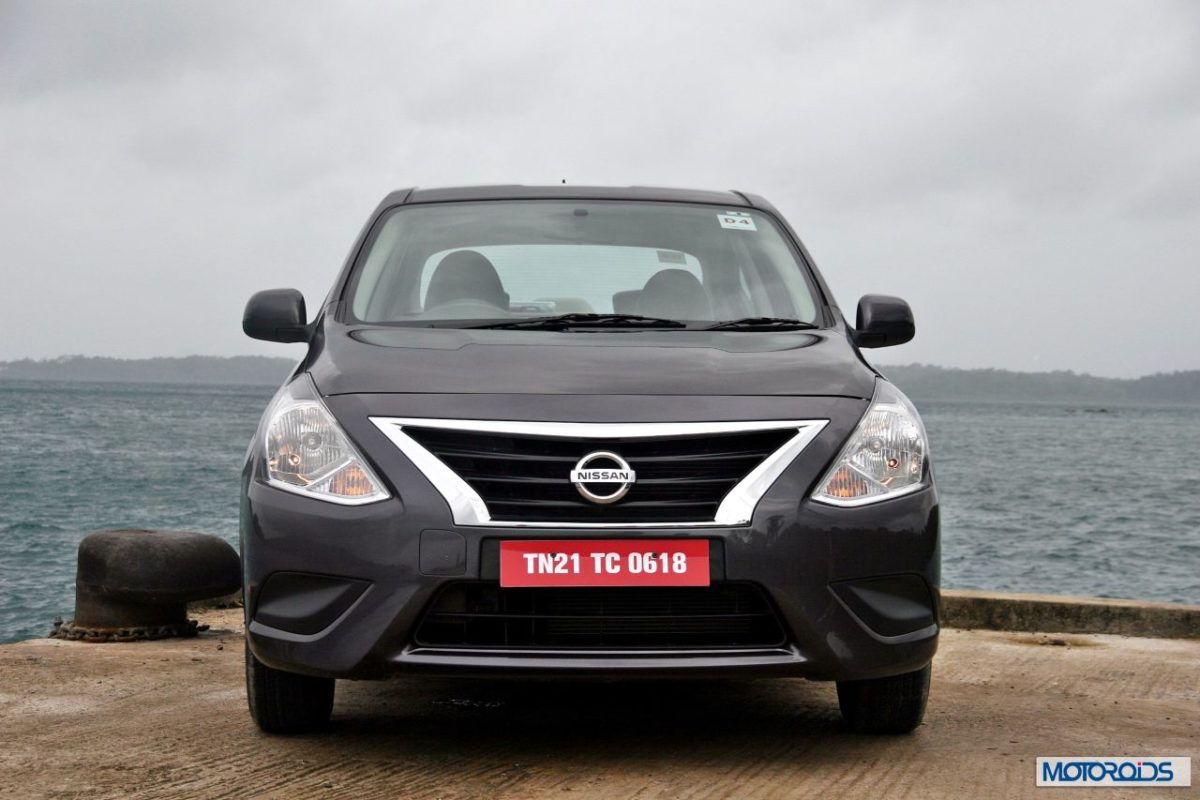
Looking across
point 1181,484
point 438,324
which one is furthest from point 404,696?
point 1181,484

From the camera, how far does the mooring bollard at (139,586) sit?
6906mm

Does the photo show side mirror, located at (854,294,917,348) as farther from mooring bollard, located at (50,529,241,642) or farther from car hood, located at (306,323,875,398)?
mooring bollard, located at (50,529,241,642)

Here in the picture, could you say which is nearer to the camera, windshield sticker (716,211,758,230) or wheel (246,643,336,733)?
wheel (246,643,336,733)

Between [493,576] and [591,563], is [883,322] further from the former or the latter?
[493,576]

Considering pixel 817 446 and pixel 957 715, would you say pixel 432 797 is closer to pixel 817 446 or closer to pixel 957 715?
pixel 817 446

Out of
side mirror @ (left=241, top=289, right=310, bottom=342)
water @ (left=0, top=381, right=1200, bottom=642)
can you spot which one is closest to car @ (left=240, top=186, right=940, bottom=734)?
side mirror @ (left=241, top=289, right=310, bottom=342)

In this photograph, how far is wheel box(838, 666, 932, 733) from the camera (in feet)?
14.4

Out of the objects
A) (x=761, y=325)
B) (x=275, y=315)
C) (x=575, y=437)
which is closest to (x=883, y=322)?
(x=761, y=325)

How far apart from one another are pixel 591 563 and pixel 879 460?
86 cm

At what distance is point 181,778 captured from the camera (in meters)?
3.86

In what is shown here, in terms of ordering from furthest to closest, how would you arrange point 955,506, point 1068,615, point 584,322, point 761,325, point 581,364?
point 955,506 → point 1068,615 → point 761,325 → point 584,322 → point 581,364

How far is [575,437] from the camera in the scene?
148 inches

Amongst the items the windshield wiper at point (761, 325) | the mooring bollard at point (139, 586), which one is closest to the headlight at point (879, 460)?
the windshield wiper at point (761, 325)

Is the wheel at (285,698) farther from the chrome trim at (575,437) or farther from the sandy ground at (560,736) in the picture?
the chrome trim at (575,437)
